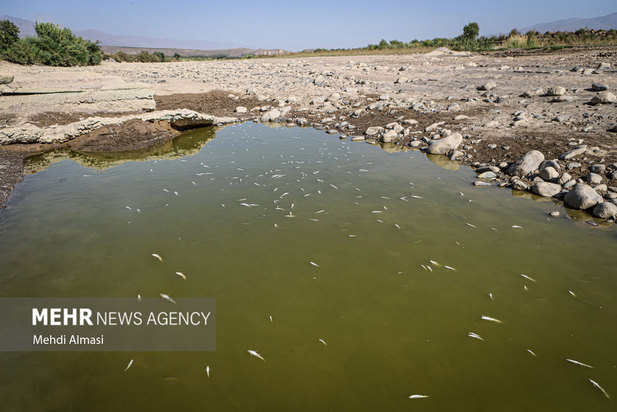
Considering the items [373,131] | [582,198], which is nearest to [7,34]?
[373,131]

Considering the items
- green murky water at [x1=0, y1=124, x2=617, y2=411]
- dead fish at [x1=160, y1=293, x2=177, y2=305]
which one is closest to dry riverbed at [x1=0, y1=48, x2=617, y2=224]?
green murky water at [x1=0, y1=124, x2=617, y2=411]

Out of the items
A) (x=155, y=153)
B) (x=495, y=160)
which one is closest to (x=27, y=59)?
(x=155, y=153)

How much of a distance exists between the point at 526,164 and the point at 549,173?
55 centimetres

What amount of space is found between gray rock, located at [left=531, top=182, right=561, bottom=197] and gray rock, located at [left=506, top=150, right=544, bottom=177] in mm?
758

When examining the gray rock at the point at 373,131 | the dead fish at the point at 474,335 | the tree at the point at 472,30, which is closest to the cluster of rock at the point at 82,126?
the gray rock at the point at 373,131

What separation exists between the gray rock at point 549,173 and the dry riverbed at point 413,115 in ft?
0.08

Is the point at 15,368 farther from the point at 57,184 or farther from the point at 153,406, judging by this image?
the point at 57,184

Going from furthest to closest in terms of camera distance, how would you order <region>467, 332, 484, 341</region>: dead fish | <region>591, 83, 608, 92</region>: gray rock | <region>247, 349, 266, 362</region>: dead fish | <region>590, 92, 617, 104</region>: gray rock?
1. <region>591, 83, 608, 92</region>: gray rock
2. <region>590, 92, 617, 104</region>: gray rock
3. <region>467, 332, 484, 341</region>: dead fish
4. <region>247, 349, 266, 362</region>: dead fish

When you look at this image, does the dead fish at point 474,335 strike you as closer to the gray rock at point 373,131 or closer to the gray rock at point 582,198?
the gray rock at point 582,198

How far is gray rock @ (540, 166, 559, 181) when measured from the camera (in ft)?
23.1

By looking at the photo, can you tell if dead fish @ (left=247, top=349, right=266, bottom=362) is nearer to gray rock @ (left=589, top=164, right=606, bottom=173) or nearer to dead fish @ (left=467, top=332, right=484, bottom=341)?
dead fish @ (left=467, top=332, right=484, bottom=341)

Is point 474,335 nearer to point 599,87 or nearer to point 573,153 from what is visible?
point 573,153

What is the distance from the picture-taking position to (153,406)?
2701mm

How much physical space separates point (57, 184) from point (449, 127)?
1184cm
